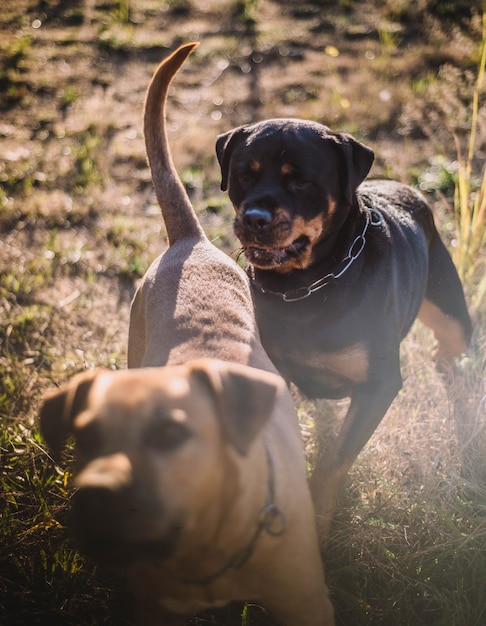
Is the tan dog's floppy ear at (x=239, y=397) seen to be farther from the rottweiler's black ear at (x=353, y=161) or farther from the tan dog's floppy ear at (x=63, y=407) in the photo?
the rottweiler's black ear at (x=353, y=161)

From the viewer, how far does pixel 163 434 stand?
174 centimetres

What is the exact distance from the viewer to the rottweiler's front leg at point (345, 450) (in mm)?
2770

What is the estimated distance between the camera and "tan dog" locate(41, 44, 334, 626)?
1711 millimetres

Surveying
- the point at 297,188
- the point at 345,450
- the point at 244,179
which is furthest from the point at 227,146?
the point at 345,450

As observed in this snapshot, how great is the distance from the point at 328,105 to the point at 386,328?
12.8ft

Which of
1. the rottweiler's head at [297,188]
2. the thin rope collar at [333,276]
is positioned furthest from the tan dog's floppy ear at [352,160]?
the thin rope collar at [333,276]

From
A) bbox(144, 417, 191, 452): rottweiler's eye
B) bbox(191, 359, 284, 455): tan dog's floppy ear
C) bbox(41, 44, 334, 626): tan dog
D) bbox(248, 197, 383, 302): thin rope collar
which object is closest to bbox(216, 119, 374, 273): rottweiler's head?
bbox(248, 197, 383, 302): thin rope collar

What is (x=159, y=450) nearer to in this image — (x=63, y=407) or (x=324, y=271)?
(x=63, y=407)

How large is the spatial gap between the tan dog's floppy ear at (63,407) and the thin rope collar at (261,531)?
24.8 inches

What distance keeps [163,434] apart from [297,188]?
4.94 ft

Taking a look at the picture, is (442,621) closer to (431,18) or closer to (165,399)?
(165,399)

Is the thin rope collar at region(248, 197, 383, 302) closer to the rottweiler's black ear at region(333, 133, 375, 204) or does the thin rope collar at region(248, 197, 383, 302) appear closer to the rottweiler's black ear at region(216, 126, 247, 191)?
the rottweiler's black ear at region(333, 133, 375, 204)

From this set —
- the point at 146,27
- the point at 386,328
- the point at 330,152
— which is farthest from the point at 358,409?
the point at 146,27

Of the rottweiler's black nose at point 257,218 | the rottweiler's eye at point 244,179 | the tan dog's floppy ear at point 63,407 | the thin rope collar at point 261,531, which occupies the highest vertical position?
the rottweiler's eye at point 244,179
